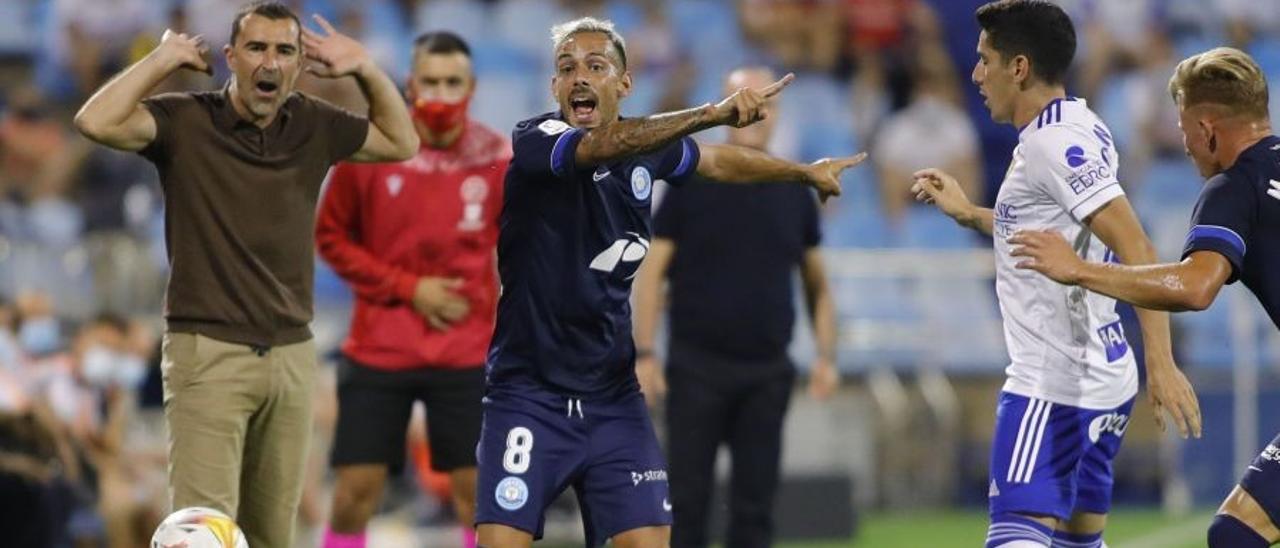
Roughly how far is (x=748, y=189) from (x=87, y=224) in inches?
248

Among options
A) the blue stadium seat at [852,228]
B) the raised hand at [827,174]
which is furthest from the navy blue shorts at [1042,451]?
the blue stadium seat at [852,228]

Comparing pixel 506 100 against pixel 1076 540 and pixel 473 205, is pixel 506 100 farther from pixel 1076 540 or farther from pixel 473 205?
pixel 1076 540

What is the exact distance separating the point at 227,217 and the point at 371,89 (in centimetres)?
87

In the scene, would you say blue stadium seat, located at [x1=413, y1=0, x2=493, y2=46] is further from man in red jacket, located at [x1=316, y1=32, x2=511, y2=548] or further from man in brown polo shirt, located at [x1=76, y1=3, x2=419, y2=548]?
man in brown polo shirt, located at [x1=76, y1=3, x2=419, y2=548]

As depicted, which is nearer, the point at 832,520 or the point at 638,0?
the point at 832,520

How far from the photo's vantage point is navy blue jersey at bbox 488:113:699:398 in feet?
22.9

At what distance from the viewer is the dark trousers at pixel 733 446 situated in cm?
992

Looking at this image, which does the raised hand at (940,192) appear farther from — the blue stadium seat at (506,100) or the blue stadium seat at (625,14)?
the blue stadium seat at (625,14)

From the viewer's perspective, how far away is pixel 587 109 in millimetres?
6895

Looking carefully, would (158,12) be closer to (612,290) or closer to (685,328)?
(685,328)

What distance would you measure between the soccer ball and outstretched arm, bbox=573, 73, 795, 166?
194cm

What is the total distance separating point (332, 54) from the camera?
8.06 m

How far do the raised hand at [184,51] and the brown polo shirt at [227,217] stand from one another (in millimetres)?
142

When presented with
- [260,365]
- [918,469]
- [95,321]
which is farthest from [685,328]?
[918,469]
